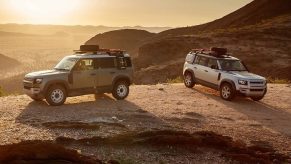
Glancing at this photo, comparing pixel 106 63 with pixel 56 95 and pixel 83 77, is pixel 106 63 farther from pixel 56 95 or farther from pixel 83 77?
pixel 56 95

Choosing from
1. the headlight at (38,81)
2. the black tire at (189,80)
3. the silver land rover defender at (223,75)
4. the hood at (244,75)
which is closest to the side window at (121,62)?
the headlight at (38,81)

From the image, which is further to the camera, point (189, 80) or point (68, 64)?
point (189, 80)

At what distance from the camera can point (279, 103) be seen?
20062mm

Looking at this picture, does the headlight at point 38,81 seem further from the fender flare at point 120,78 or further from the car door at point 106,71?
the fender flare at point 120,78

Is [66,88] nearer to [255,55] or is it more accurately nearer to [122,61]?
[122,61]

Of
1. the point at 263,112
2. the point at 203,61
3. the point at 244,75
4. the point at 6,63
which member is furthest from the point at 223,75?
the point at 6,63

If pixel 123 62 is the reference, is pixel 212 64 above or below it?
below

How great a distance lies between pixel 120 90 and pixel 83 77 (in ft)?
6.84

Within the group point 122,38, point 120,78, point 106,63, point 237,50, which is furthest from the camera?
point 122,38

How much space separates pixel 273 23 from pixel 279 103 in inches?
1954

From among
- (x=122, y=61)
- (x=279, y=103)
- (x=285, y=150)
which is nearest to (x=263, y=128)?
(x=285, y=150)

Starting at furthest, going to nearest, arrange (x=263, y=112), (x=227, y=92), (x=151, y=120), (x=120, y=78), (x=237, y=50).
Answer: (x=237, y=50)
(x=227, y=92)
(x=120, y=78)
(x=263, y=112)
(x=151, y=120)

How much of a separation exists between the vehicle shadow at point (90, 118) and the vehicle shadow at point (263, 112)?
4.02 meters

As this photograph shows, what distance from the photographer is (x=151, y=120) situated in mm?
14945
